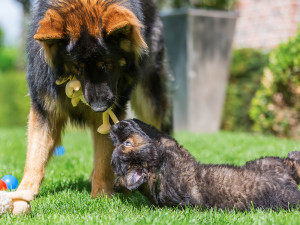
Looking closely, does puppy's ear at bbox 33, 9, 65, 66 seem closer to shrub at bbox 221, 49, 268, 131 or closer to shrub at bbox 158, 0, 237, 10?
shrub at bbox 221, 49, 268, 131

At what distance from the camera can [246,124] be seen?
9.38m

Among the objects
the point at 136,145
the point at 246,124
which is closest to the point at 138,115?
the point at 136,145

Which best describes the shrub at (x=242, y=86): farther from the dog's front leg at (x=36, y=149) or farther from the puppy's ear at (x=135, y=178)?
the puppy's ear at (x=135, y=178)

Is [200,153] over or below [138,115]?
below

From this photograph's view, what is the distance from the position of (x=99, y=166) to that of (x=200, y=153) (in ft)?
6.41

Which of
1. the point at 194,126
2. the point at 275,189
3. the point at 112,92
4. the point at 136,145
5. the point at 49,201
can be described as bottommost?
the point at 194,126

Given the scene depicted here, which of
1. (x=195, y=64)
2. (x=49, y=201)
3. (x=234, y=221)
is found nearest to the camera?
(x=234, y=221)

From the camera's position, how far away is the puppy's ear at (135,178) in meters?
2.85

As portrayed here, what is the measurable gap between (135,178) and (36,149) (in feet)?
3.75

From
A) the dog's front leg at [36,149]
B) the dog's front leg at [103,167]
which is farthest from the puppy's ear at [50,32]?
the dog's front leg at [103,167]

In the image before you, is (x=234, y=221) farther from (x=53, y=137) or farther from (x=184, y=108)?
(x=184, y=108)

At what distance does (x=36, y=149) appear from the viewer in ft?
11.7

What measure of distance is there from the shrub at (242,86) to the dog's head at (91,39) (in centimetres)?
649

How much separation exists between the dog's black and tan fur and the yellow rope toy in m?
0.23
